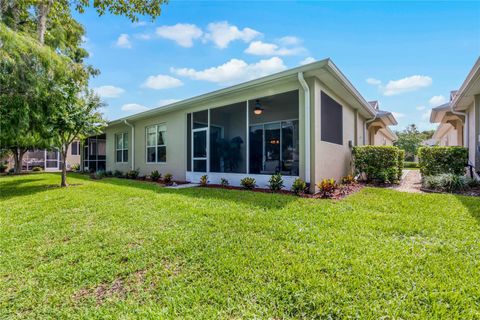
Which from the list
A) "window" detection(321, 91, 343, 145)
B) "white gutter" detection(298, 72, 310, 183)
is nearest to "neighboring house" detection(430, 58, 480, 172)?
"window" detection(321, 91, 343, 145)

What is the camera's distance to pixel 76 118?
28.6ft

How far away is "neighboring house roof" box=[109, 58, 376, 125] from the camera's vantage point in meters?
5.89

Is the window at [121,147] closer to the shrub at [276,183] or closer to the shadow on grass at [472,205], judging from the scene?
the shrub at [276,183]

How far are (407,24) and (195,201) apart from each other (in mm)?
8667

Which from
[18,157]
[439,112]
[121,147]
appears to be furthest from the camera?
[18,157]

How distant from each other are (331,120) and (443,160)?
357cm

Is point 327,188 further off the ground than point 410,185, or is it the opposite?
point 327,188

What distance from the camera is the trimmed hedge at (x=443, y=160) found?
7016 mm

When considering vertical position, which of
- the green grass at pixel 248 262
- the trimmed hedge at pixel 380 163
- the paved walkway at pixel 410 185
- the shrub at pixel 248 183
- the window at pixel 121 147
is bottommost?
the green grass at pixel 248 262

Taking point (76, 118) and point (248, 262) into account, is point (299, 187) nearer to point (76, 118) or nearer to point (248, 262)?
point (248, 262)

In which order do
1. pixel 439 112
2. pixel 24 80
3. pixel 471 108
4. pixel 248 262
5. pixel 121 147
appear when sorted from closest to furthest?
pixel 248 262 < pixel 24 80 < pixel 471 108 < pixel 439 112 < pixel 121 147

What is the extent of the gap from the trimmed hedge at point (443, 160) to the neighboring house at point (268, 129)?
7.95 feet

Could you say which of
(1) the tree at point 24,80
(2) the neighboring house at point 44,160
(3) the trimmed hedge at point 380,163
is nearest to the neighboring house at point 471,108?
(3) the trimmed hedge at point 380,163

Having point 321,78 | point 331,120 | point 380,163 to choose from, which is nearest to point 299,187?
point 331,120
